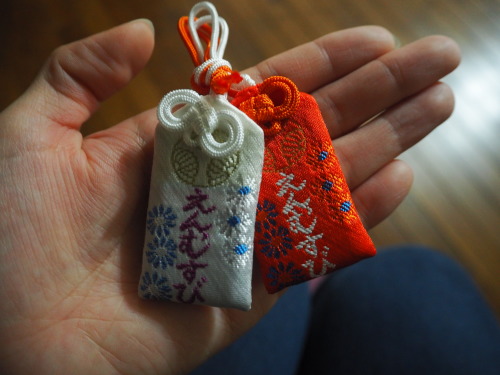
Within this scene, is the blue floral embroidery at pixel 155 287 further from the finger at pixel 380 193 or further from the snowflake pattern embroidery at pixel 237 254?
the finger at pixel 380 193

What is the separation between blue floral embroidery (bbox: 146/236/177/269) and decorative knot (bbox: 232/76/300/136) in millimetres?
336

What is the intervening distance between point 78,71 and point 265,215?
56cm

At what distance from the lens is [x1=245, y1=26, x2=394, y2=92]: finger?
1.25m

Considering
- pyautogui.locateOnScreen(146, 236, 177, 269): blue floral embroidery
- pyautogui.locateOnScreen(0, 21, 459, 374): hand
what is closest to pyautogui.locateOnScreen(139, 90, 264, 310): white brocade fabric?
pyautogui.locateOnScreen(146, 236, 177, 269): blue floral embroidery

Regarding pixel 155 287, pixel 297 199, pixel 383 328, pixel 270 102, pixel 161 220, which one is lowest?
pixel 383 328

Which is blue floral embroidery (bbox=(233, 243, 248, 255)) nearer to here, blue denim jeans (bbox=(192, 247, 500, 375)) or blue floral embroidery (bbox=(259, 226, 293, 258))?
blue floral embroidery (bbox=(259, 226, 293, 258))

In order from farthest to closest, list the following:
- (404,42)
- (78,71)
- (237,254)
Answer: (404,42) < (78,71) < (237,254)

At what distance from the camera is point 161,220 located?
0.96m

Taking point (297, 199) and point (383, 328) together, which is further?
point (383, 328)

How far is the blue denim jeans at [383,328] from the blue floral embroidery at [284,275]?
0.41m

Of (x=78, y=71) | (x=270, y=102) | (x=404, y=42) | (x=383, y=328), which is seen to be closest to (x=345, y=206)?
(x=270, y=102)

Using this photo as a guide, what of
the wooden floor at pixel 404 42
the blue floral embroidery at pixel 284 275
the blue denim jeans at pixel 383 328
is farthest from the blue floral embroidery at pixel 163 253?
the wooden floor at pixel 404 42

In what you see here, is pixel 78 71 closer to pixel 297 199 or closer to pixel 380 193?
pixel 297 199

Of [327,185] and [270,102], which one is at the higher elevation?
[270,102]
